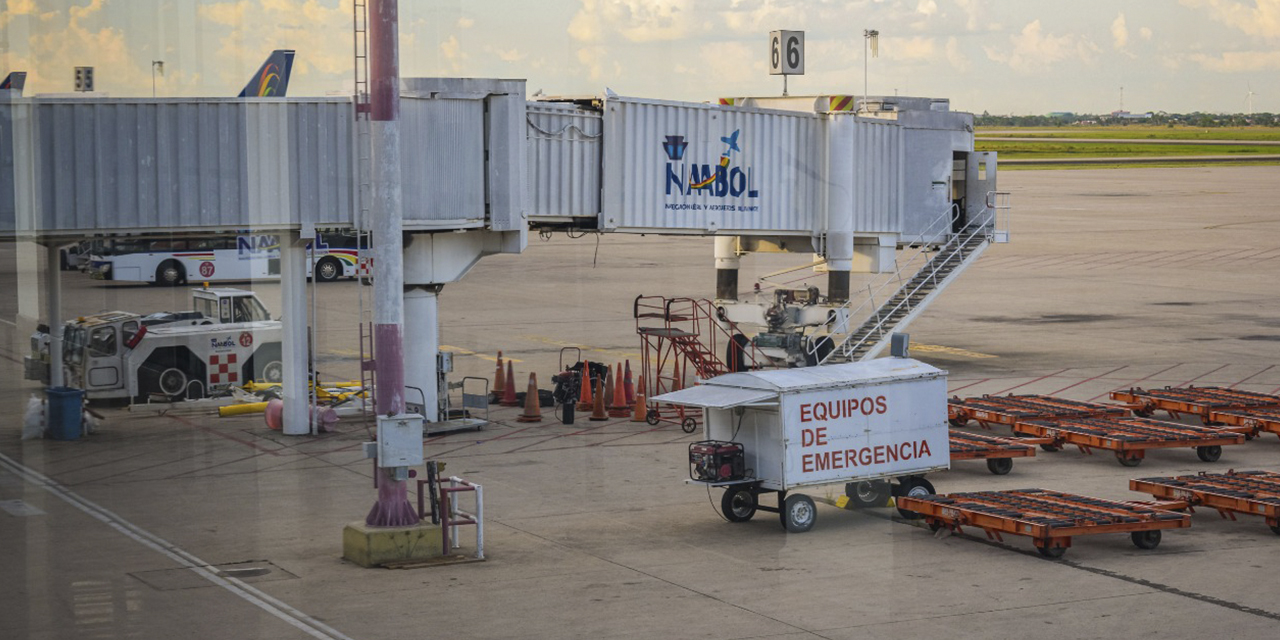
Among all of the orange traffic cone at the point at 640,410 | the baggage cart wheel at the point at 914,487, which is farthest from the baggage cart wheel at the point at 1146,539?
the orange traffic cone at the point at 640,410

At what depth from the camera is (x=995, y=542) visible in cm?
1892

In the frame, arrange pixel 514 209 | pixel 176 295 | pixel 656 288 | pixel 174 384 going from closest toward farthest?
pixel 514 209
pixel 174 384
pixel 176 295
pixel 656 288

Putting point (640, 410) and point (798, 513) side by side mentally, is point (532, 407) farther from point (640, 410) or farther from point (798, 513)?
point (798, 513)

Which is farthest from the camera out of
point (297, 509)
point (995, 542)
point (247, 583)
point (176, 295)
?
point (176, 295)

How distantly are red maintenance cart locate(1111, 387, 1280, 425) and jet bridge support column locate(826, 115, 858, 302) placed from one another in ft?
22.6

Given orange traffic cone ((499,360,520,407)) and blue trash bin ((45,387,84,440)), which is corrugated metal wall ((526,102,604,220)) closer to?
orange traffic cone ((499,360,520,407))

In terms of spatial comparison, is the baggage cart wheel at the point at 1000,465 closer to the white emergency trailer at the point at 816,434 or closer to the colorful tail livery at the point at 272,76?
the white emergency trailer at the point at 816,434

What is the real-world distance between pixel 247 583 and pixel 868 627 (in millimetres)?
6824

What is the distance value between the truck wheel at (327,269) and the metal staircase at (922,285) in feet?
88.6

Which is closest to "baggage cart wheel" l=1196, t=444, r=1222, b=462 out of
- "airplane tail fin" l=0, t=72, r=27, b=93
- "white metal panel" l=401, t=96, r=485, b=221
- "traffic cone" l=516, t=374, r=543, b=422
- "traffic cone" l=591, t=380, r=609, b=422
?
"traffic cone" l=591, t=380, r=609, b=422

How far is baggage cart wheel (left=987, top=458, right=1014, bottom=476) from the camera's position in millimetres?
23812

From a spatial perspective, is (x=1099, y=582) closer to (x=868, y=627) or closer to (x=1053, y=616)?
(x=1053, y=616)

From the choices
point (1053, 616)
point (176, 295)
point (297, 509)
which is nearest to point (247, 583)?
point (297, 509)

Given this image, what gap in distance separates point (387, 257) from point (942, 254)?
65.7 ft
